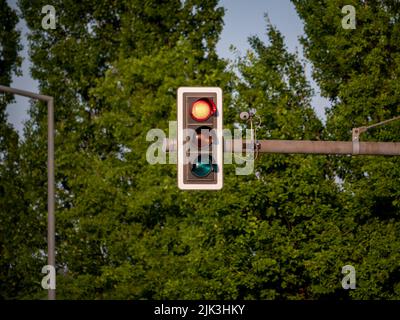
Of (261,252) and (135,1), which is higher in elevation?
(135,1)

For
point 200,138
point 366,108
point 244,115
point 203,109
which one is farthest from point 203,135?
point 366,108

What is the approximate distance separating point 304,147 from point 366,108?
24.3 metres

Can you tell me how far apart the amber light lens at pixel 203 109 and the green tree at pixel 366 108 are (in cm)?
2198

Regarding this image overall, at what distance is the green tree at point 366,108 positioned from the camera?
3416 cm

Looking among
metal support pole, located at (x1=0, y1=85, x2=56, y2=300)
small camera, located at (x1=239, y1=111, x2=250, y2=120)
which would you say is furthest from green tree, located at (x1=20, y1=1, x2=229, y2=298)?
small camera, located at (x1=239, y1=111, x2=250, y2=120)

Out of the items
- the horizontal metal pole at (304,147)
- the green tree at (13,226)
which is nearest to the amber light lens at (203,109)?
the horizontal metal pole at (304,147)

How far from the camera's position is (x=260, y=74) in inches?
1433

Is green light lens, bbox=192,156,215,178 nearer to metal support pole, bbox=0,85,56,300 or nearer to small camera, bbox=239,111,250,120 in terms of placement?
small camera, bbox=239,111,250,120

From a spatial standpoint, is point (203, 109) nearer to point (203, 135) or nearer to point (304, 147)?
point (203, 135)

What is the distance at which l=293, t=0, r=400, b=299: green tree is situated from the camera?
34.2 metres

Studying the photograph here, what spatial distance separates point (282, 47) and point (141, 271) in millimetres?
11476

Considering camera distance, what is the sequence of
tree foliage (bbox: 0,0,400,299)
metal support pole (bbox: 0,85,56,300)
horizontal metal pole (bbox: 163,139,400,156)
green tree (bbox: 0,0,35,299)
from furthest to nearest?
green tree (bbox: 0,0,35,299), tree foliage (bbox: 0,0,400,299), metal support pole (bbox: 0,85,56,300), horizontal metal pole (bbox: 163,139,400,156)

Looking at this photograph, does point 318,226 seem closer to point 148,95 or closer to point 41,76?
point 148,95
